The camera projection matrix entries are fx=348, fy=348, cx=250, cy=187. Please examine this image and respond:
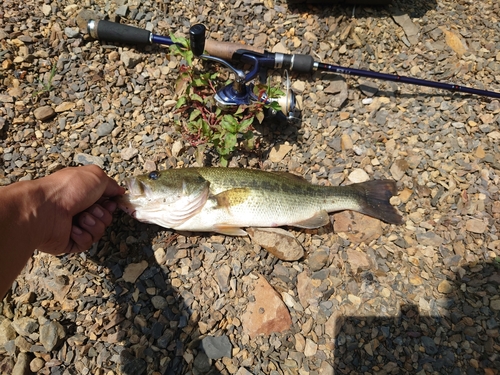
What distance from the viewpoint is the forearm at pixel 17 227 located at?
2412mm

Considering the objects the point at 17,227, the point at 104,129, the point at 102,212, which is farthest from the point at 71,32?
the point at 17,227

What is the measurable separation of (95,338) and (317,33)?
13.9 ft

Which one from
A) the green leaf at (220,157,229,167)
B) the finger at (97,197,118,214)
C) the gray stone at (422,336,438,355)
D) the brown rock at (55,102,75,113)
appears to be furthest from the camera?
the brown rock at (55,102,75,113)

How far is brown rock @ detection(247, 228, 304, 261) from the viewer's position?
3.32 metres

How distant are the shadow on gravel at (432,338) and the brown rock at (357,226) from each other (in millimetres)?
715

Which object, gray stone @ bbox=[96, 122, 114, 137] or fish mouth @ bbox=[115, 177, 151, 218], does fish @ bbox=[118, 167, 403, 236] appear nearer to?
fish mouth @ bbox=[115, 177, 151, 218]

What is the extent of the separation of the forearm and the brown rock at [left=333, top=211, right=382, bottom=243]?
8.86ft

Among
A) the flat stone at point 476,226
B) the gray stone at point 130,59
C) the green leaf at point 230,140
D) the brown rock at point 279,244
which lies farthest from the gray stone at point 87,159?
the flat stone at point 476,226

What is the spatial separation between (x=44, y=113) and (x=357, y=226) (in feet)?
11.7

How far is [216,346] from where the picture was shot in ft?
9.84

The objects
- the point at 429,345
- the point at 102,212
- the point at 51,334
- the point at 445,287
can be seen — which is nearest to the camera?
the point at 51,334

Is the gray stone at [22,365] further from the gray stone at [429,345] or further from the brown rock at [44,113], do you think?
the gray stone at [429,345]

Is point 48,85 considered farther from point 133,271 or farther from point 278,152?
point 278,152

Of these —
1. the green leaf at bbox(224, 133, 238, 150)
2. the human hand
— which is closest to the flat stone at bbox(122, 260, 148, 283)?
the human hand
